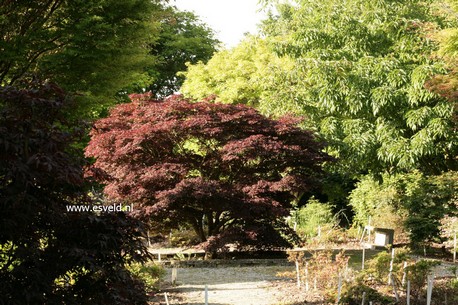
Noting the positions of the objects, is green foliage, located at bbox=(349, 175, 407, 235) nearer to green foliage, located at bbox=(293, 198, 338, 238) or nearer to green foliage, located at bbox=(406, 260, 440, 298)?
green foliage, located at bbox=(293, 198, 338, 238)

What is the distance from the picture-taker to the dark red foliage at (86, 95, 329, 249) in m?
10.4

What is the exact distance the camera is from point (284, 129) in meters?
11.0

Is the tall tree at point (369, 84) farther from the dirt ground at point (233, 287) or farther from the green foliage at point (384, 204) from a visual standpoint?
the dirt ground at point (233, 287)

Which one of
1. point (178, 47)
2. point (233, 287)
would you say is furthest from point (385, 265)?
point (178, 47)

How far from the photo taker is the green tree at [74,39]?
10.6 metres

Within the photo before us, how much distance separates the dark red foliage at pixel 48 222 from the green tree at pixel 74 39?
6.25 meters

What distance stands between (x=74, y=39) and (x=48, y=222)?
24.4ft

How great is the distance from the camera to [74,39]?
10.8 meters

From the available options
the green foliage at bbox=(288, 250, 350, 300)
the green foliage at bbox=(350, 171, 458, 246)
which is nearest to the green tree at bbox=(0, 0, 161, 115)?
the green foliage at bbox=(288, 250, 350, 300)

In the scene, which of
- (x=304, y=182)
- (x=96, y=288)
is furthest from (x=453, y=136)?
(x=96, y=288)

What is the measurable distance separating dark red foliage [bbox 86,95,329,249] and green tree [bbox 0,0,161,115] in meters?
1.13

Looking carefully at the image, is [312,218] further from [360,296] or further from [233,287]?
[360,296]

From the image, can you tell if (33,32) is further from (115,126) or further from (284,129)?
(284,129)

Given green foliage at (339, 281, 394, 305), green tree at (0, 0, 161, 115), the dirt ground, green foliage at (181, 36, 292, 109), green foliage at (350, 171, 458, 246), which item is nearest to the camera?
green foliage at (339, 281, 394, 305)
